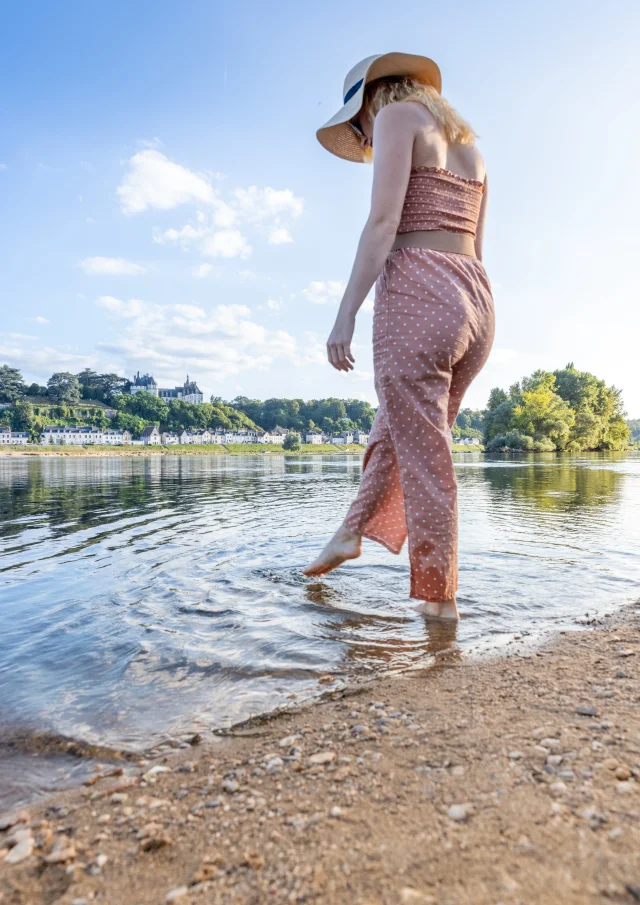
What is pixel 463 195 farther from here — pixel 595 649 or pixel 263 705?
pixel 263 705

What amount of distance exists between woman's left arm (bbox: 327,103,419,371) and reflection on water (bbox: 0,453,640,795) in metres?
1.74

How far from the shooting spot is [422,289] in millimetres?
2781

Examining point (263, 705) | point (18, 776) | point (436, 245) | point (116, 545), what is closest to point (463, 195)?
point (436, 245)

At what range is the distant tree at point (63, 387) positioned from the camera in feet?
498

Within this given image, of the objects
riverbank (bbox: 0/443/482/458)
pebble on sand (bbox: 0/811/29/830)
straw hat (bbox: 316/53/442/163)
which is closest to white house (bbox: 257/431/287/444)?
riverbank (bbox: 0/443/482/458)

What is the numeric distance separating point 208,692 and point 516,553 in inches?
128

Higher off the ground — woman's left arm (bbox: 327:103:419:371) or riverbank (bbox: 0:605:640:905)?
woman's left arm (bbox: 327:103:419:371)

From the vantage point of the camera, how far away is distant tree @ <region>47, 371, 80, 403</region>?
15188 centimetres

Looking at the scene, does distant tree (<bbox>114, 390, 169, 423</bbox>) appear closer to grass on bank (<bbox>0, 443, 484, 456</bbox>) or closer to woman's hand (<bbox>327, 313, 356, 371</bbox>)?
grass on bank (<bbox>0, 443, 484, 456</bbox>)

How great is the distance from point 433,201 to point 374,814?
8.81ft

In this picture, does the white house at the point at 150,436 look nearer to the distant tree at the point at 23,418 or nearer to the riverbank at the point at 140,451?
the riverbank at the point at 140,451

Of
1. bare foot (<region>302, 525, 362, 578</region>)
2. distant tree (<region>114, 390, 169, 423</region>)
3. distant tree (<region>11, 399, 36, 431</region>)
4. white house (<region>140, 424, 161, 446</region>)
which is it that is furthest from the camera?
distant tree (<region>114, 390, 169, 423</region>)

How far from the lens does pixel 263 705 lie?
1.94 meters

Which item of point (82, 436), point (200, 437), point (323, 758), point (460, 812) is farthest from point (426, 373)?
point (200, 437)
